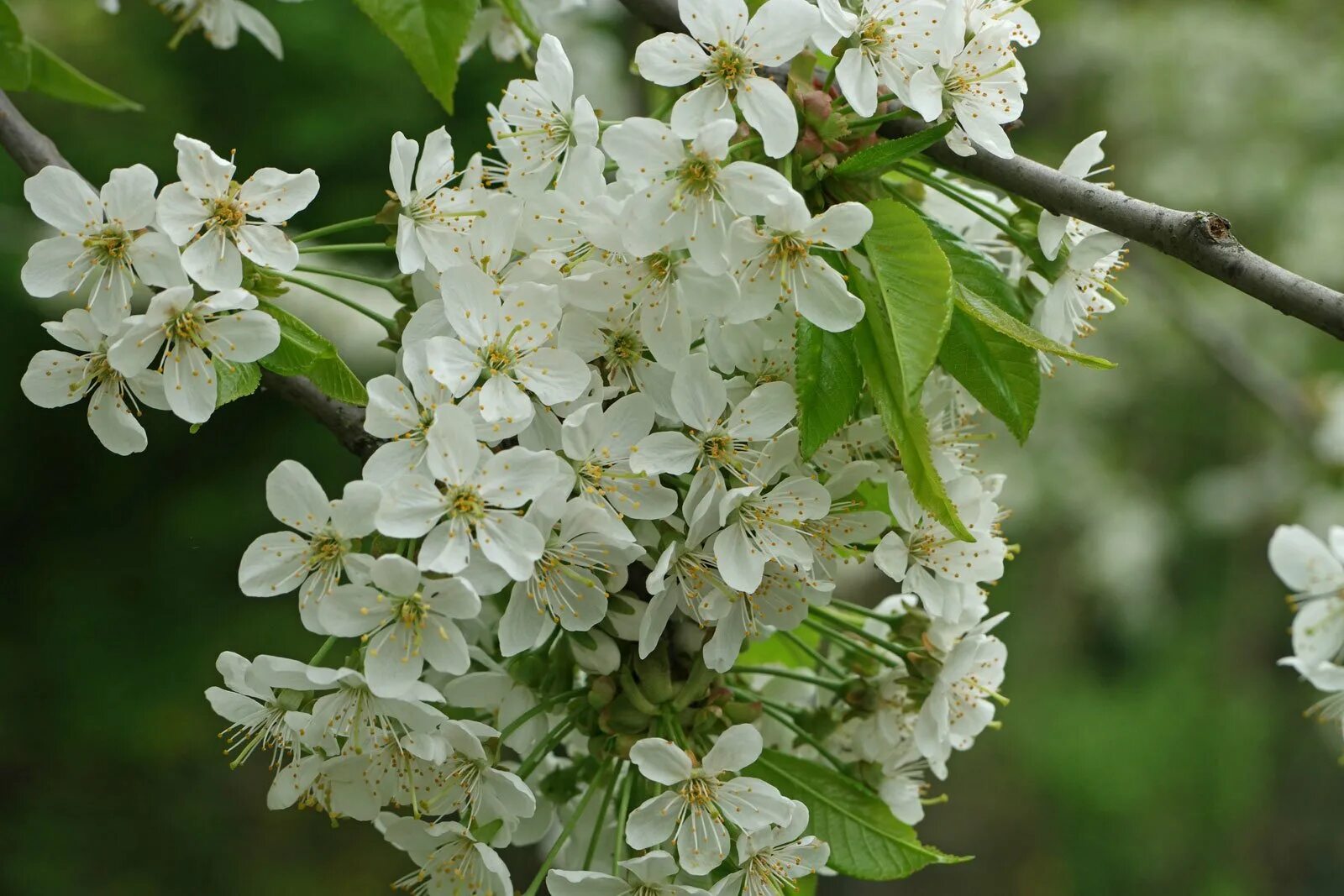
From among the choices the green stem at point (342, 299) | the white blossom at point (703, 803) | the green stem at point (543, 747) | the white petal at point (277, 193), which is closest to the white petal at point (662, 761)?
the white blossom at point (703, 803)

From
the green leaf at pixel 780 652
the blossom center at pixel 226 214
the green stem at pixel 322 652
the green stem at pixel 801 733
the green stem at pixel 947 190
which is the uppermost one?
the green stem at pixel 947 190

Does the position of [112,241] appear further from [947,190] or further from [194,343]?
[947,190]

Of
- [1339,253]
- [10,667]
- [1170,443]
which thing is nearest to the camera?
[10,667]

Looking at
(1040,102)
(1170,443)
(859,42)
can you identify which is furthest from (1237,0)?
(859,42)

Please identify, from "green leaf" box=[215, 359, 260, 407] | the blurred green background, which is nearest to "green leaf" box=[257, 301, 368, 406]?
"green leaf" box=[215, 359, 260, 407]

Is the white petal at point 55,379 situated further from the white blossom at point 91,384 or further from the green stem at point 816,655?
the green stem at point 816,655

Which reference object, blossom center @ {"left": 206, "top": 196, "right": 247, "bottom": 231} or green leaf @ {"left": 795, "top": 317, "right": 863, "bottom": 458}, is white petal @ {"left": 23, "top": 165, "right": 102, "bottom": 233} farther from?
green leaf @ {"left": 795, "top": 317, "right": 863, "bottom": 458}

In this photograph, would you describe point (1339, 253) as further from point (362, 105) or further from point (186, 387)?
point (186, 387)

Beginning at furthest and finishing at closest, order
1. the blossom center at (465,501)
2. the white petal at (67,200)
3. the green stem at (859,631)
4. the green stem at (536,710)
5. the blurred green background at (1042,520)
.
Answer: the blurred green background at (1042,520) < the green stem at (859,631) < the green stem at (536,710) < the white petal at (67,200) < the blossom center at (465,501)
